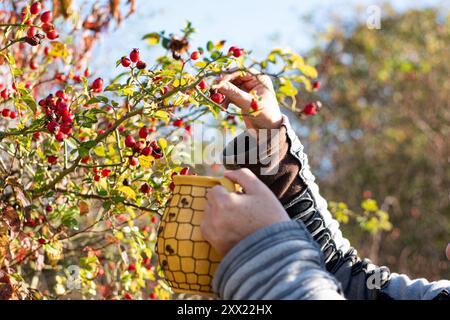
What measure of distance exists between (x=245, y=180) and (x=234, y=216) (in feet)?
0.27

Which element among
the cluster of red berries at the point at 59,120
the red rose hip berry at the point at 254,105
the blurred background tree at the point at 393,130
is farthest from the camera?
the blurred background tree at the point at 393,130

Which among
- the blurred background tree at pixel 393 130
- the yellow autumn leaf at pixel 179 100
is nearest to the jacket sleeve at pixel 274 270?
the yellow autumn leaf at pixel 179 100

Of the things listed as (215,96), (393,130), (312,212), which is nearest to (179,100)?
(215,96)

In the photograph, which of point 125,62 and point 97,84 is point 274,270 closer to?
point 125,62

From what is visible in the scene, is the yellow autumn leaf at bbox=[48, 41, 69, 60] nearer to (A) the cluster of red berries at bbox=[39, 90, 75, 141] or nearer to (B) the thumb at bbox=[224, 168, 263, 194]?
(A) the cluster of red berries at bbox=[39, 90, 75, 141]

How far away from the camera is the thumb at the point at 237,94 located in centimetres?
130

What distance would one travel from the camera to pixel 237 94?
4.29ft

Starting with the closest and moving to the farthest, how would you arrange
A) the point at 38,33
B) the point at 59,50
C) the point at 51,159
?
the point at 38,33
the point at 51,159
the point at 59,50

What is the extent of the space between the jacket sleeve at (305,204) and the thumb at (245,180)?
0.33m

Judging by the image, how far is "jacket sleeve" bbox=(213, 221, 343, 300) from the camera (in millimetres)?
855

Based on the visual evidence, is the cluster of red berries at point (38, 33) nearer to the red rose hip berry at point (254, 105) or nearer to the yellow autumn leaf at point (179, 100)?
the yellow autumn leaf at point (179, 100)

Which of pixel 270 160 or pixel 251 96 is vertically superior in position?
pixel 251 96

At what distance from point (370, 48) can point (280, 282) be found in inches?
255
